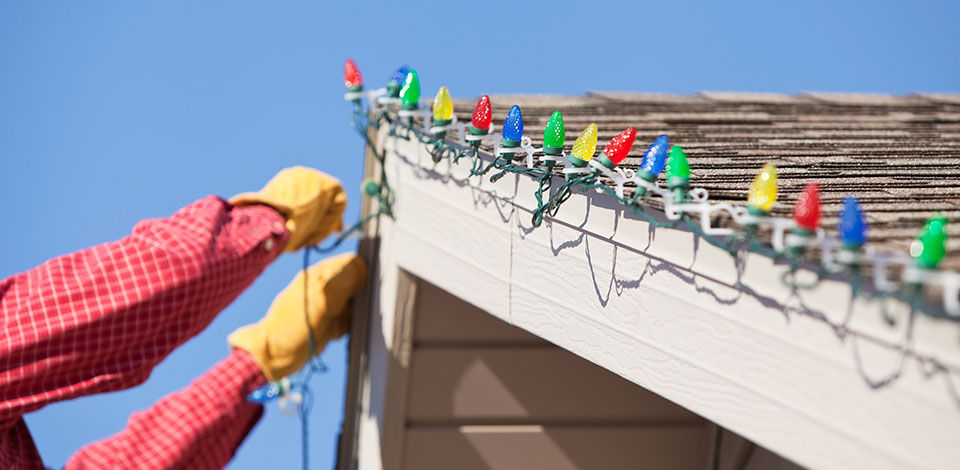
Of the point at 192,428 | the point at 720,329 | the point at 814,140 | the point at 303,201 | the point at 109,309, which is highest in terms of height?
the point at 814,140

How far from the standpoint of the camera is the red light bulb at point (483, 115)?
182 centimetres

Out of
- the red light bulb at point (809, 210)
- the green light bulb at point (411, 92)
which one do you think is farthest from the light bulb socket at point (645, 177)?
the green light bulb at point (411, 92)

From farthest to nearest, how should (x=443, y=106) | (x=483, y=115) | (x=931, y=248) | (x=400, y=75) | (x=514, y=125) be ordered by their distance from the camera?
(x=400, y=75) → (x=443, y=106) → (x=483, y=115) → (x=514, y=125) → (x=931, y=248)

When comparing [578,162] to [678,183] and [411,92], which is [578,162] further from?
[411,92]

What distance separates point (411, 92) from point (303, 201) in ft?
1.61

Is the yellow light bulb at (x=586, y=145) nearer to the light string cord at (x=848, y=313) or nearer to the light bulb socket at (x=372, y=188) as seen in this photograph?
the light string cord at (x=848, y=313)

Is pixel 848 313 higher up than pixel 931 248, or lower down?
lower down

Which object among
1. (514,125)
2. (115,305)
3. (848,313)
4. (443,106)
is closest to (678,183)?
(848,313)

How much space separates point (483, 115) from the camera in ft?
6.01

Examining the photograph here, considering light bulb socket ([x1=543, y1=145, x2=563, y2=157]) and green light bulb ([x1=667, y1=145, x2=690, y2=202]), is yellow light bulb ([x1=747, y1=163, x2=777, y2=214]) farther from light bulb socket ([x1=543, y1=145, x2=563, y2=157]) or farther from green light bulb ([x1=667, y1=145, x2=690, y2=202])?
light bulb socket ([x1=543, y1=145, x2=563, y2=157])

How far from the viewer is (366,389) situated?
2.70 m

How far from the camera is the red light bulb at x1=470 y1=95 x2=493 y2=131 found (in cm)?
182

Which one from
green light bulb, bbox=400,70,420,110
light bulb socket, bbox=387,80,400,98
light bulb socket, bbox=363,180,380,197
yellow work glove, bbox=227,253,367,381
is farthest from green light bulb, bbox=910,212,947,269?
yellow work glove, bbox=227,253,367,381

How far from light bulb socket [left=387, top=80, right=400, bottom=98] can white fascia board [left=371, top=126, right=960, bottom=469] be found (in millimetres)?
292
